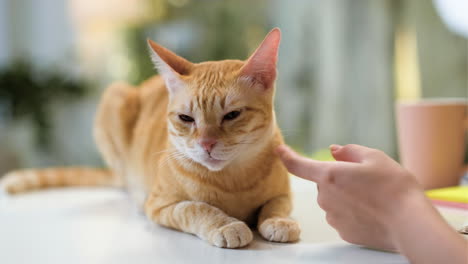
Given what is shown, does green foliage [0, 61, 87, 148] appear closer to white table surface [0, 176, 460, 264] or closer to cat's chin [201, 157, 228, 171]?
white table surface [0, 176, 460, 264]

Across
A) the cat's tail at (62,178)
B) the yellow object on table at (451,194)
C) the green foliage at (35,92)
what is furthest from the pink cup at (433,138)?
the green foliage at (35,92)

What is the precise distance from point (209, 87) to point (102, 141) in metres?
0.72

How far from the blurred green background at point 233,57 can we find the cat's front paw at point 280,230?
0.81 m

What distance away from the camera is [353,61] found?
2.48m

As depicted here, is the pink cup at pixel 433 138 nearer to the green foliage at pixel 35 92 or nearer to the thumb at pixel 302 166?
the thumb at pixel 302 166

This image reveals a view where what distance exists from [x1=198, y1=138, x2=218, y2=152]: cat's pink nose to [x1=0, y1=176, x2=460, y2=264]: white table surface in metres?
0.19

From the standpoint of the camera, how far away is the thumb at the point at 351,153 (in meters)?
0.76

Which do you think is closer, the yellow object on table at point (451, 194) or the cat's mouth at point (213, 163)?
the cat's mouth at point (213, 163)

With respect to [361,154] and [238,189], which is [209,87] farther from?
[361,154]

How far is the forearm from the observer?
637 millimetres

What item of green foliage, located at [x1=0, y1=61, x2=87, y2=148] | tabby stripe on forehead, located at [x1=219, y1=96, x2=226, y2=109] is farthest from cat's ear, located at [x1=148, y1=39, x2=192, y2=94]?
green foliage, located at [x1=0, y1=61, x2=87, y2=148]

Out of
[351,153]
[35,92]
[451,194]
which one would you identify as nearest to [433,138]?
[451,194]

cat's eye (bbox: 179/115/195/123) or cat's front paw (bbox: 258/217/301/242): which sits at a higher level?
cat's eye (bbox: 179/115/195/123)

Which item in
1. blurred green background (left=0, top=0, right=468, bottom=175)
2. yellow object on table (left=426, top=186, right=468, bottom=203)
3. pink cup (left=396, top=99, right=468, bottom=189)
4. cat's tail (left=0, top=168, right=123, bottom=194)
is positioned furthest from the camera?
blurred green background (left=0, top=0, right=468, bottom=175)
